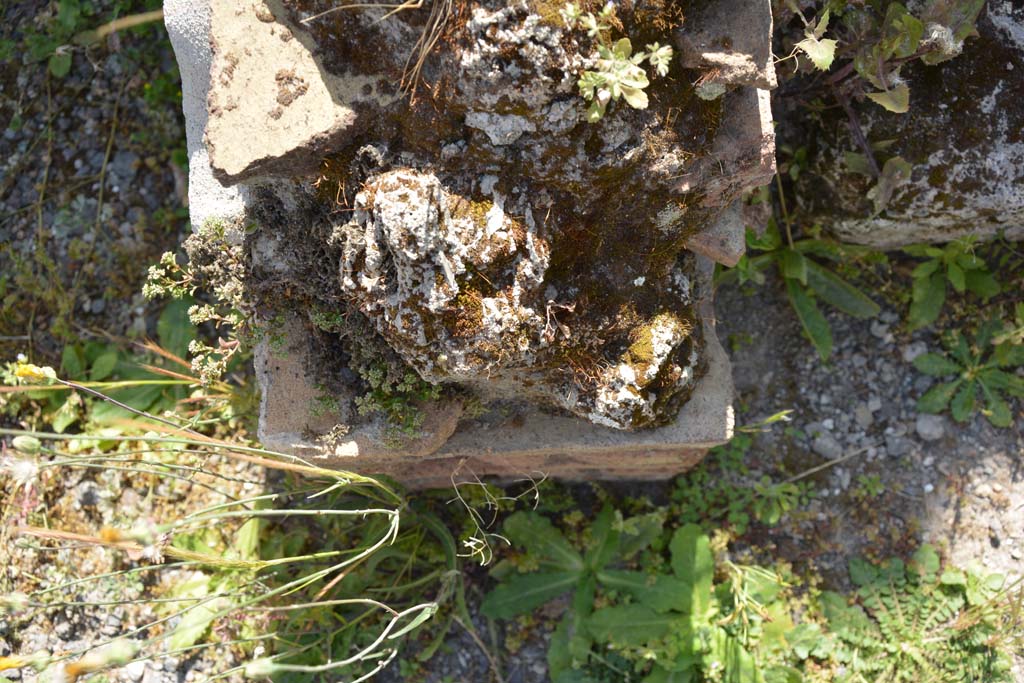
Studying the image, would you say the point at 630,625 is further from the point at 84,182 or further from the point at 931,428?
A: the point at 84,182

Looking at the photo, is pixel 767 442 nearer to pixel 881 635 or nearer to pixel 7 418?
pixel 881 635

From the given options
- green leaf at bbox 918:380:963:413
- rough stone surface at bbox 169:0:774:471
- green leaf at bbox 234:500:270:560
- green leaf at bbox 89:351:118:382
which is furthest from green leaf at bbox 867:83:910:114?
green leaf at bbox 89:351:118:382

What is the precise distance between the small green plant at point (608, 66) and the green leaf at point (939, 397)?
2687mm

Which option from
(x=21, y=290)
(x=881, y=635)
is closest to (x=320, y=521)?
(x=21, y=290)

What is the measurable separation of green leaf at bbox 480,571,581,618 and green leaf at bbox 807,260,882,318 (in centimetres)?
193

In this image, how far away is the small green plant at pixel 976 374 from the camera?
402 cm

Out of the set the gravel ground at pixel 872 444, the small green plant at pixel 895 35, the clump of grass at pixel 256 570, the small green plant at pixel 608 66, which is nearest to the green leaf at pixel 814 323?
the gravel ground at pixel 872 444

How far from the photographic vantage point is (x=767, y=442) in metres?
4.18

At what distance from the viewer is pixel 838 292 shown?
4102mm

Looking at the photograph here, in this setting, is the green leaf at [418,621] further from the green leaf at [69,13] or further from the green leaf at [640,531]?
the green leaf at [69,13]

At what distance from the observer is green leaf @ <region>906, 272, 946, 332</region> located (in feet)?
13.3

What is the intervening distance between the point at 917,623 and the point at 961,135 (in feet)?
7.69

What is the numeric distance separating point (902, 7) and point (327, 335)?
2.55 metres

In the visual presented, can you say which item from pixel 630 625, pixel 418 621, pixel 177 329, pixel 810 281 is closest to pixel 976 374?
pixel 810 281
